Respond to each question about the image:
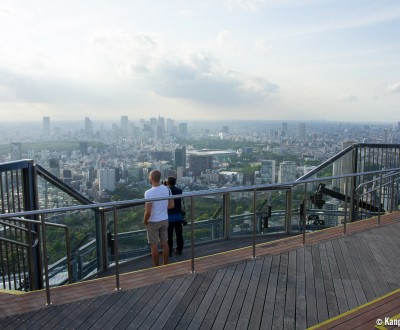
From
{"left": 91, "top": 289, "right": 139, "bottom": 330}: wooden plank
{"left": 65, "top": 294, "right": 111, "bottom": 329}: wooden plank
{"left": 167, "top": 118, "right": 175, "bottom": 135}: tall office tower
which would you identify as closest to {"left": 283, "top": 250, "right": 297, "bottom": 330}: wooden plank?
{"left": 91, "top": 289, "right": 139, "bottom": 330}: wooden plank

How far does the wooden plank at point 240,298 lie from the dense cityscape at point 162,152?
101 inches

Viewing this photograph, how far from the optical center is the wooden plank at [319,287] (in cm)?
364

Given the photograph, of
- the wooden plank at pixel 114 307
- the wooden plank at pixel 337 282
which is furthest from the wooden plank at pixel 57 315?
the wooden plank at pixel 337 282

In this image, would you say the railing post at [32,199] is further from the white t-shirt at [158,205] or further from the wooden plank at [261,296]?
the wooden plank at [261,296]

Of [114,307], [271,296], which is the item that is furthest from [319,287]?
[114,307]

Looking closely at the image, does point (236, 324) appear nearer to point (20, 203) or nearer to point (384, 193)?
point (20, 203)

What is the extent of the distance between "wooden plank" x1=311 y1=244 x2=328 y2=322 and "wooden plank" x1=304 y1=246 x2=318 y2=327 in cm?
4

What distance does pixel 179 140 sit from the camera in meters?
19.6

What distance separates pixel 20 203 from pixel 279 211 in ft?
16.9

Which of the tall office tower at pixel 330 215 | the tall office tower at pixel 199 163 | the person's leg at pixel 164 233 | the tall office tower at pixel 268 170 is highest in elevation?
the tall office tower at pixel 199 163

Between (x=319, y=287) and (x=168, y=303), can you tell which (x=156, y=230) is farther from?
(x=319, y=287)

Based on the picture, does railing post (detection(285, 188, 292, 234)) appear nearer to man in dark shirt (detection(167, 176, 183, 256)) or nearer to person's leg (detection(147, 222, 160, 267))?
man in dark shirt (detection(167, 176, 183, 256))

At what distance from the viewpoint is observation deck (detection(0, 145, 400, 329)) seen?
140 inches

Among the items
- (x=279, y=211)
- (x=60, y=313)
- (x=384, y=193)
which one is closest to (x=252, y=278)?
(x=60, y=313)
